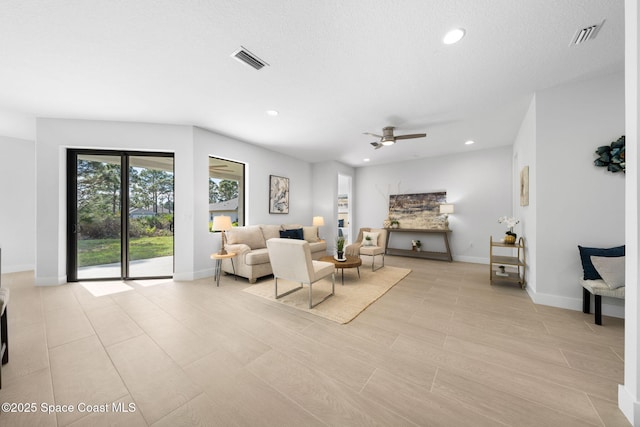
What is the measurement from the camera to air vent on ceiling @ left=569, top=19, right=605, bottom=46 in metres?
1.85

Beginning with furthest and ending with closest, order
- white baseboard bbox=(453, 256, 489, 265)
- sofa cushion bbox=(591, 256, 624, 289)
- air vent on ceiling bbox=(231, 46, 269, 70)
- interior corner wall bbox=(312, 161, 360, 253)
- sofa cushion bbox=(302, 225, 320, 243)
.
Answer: interior corner wall bbox=(312, 161, 360, 253)
sofa cushion bbox=(302, 225, 320, 243)
white baseboard bbox=(453, 256, 489, 265)
sofa cushion bbox=(591, 256, 624, 289)
air vent on ceiling bbox=(231, 46, 269, 70)

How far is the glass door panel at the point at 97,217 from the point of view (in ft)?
13.0

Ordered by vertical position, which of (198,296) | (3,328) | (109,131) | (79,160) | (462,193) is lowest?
(198,296)

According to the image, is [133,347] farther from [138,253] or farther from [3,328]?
[138,253]

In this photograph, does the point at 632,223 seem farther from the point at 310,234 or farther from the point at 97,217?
the point at 97,217

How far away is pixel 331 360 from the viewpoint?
1.80m

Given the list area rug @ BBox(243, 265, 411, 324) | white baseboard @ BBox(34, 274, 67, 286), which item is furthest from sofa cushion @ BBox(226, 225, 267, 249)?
white baseboard @ BBox(34, 274, 67, 286)

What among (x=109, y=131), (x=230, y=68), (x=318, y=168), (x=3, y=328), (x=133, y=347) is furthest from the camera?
(x=318, y=168)

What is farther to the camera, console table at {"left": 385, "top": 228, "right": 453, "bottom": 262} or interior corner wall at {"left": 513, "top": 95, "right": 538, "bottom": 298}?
console table at {"left": 385, "top": 228, "right": 453, "bottom": 262}

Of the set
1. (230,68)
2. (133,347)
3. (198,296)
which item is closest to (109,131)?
(230,68)

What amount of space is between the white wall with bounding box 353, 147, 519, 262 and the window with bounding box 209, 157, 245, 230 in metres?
4.46

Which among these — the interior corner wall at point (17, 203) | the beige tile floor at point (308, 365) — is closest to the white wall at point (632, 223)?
the beige tile floor at point (308, 365)

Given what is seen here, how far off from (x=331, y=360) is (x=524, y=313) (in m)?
2.52

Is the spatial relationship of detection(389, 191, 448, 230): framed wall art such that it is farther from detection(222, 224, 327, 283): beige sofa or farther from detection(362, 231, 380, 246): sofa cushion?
detection(222, 224, 327, 283): beige sofa
